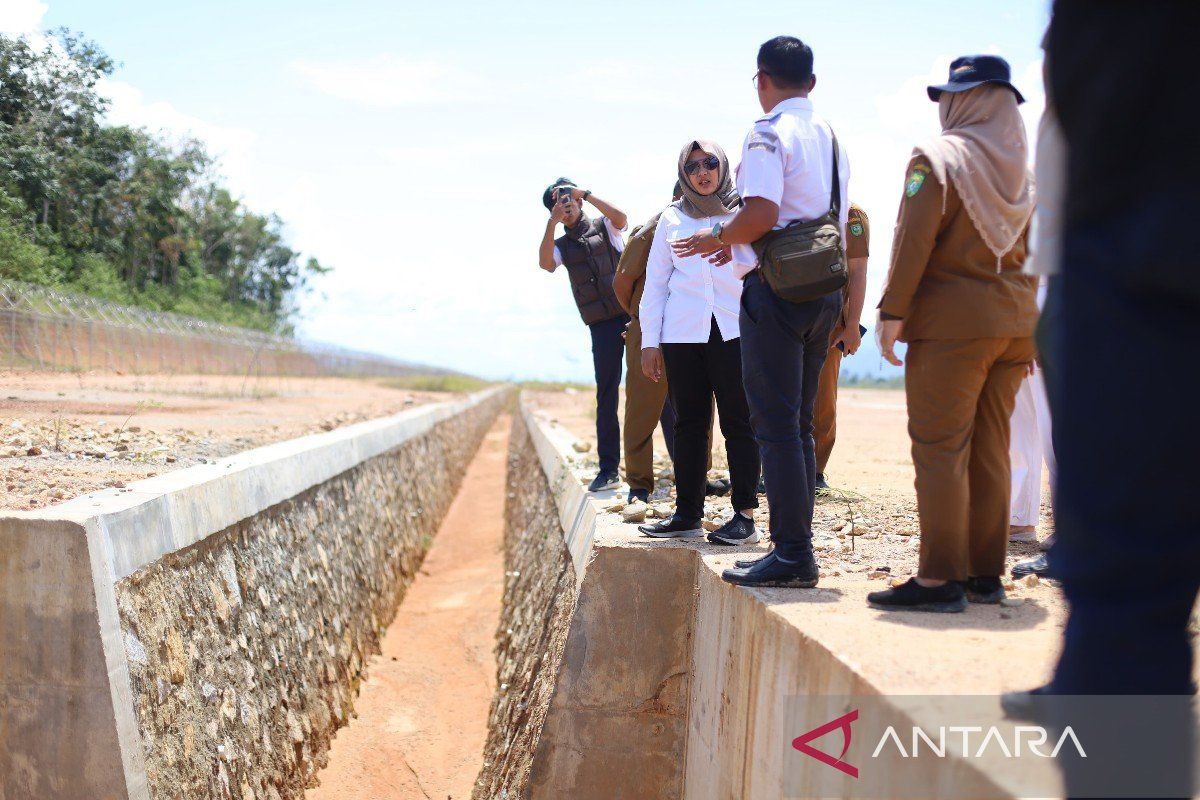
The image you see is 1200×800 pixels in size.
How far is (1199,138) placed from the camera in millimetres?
1519

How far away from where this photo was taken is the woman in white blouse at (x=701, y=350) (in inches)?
166

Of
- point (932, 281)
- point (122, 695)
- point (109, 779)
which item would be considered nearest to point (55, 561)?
point (122, 695)

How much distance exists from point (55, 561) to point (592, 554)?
2.01m

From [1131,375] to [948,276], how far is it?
1.39m

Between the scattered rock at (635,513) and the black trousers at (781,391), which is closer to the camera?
the black trousers at (781,391)

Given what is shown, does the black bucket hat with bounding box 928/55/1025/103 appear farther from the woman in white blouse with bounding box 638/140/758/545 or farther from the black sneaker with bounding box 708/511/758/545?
the black sneaker with bounding box 708/511/758/545

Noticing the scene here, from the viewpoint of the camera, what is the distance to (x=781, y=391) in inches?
127

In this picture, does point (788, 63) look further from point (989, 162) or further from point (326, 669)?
point (326, 669)

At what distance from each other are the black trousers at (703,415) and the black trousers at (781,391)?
3.13 feet

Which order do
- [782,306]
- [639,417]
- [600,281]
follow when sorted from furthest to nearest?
[600,281], [639,417], [782,306]

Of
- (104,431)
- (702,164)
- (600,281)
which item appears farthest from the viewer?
(104,431)

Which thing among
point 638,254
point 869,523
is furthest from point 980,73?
point 869,523

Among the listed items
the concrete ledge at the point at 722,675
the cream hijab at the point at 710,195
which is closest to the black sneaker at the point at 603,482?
the concrete ledge at the point at 722,675

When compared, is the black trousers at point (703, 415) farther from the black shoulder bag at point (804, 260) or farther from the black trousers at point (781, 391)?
the black shoulder bag at point (804, 260)
